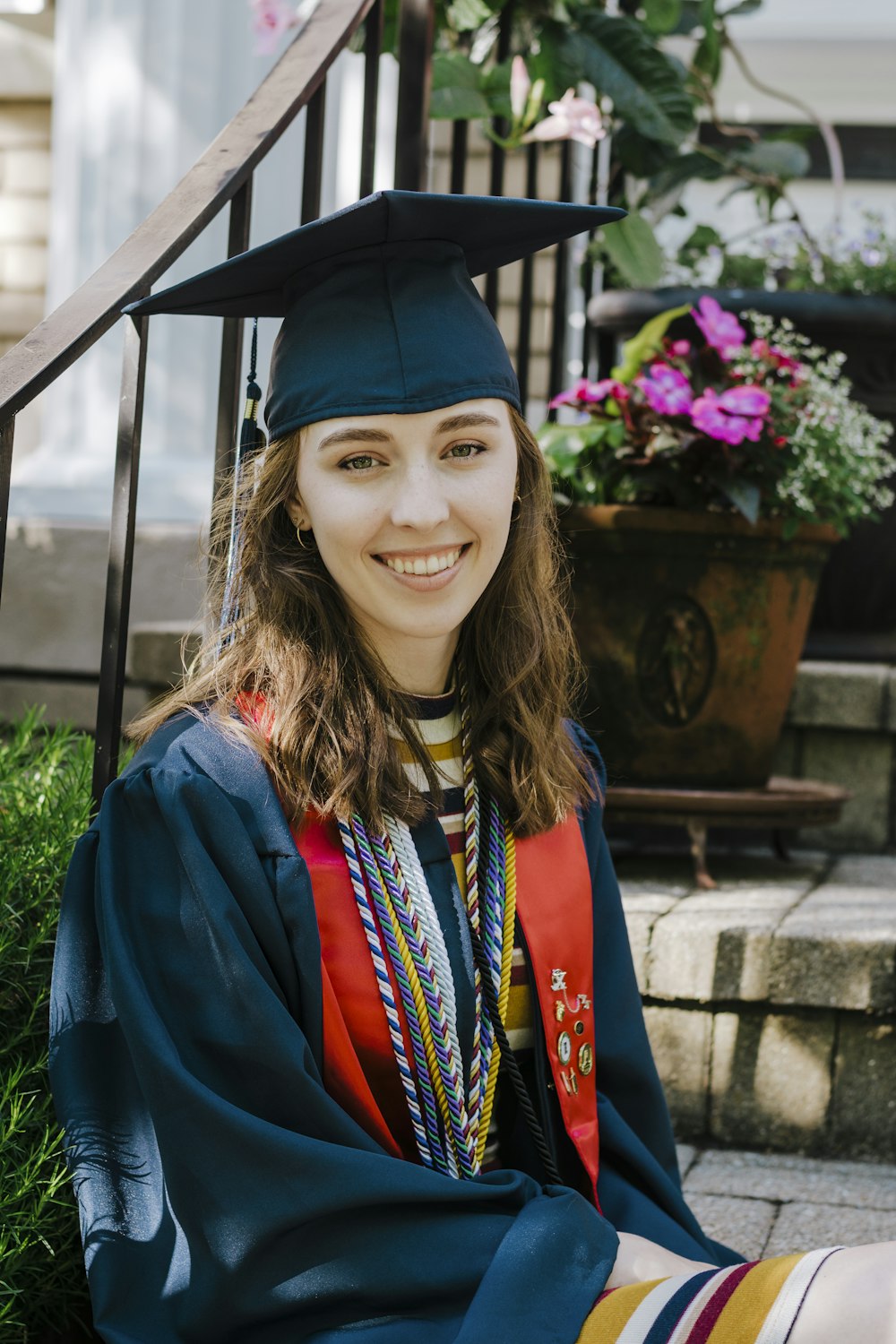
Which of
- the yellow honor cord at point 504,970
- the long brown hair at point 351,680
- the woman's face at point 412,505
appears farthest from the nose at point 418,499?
Answer: the yellow honor cord at point 504,970

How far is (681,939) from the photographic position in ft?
8.23

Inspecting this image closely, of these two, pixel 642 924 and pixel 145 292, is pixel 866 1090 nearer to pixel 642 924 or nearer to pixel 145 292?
pixel 642 924

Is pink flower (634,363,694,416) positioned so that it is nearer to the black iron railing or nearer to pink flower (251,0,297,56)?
A: the black iron railing

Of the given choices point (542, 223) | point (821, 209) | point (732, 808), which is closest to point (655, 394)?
point (732, 808)

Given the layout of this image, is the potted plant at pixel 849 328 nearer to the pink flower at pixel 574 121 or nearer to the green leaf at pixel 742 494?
the pink flower at pixel 574 121

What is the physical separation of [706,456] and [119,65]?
7.70ft

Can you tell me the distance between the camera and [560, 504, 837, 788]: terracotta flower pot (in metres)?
3.02

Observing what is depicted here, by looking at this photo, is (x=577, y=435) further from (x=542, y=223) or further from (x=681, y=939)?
(x=542, y=223)

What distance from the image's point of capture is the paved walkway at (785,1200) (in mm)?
2174

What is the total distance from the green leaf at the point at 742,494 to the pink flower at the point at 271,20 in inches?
69.8

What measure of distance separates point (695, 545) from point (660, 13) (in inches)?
67.4

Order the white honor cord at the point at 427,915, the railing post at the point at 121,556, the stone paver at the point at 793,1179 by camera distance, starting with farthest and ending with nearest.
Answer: the stone paver at the point at 793,1179 < the railing post at the point at 121,556 < the white honor cord at the point at 427,915

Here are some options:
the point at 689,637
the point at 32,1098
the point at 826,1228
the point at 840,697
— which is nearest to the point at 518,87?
the point at 689,637

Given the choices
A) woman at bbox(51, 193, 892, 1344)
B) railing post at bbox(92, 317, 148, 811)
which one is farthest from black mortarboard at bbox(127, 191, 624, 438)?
railing post at bbox(92, 317, 148, 811)
